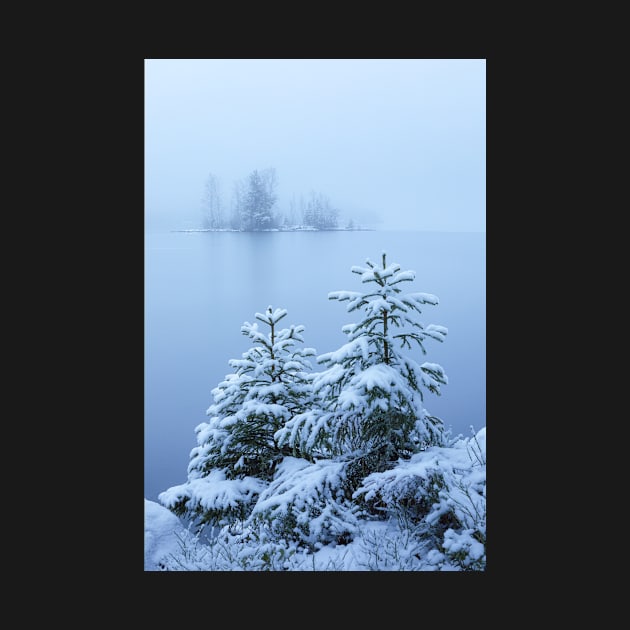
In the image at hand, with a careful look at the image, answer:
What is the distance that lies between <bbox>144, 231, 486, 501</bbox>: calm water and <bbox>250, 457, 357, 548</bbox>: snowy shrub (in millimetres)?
1267

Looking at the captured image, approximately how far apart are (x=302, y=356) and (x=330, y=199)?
78.5 inches

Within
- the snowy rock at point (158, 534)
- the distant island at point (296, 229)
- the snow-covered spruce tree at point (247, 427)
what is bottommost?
the snowy rock at point (158, 534)

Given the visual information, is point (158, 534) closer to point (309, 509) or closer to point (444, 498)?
point (309, 509)

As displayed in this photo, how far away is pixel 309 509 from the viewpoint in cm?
418

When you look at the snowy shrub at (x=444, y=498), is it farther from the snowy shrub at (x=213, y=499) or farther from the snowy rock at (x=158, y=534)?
the snowy rock at (x=158, y=534)

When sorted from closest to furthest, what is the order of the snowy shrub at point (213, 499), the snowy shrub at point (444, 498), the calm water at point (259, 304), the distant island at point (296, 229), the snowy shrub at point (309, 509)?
the snowy shrub at point (444, 498) → the snowy shrub at point (309, 509) → the snowy shrub at point (213, 499) → the calm water at point (259, 304) → the distant island at point (296, 229)

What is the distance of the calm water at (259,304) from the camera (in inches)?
194

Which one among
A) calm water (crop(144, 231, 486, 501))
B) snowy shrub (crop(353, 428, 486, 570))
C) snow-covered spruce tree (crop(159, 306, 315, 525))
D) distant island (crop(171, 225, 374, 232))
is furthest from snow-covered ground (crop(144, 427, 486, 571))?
distant island (crop(171, 225, 374, 232))

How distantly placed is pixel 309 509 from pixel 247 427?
121 centimetres

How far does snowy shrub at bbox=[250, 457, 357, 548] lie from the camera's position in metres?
A: 4.16

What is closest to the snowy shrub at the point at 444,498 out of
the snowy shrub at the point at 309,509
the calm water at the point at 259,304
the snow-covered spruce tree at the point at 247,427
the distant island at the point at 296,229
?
the snowy shrub at the point at 309,509

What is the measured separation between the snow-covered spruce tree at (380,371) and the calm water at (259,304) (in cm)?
26

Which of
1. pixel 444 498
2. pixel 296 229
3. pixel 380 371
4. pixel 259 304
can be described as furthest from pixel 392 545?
pixel 296 229

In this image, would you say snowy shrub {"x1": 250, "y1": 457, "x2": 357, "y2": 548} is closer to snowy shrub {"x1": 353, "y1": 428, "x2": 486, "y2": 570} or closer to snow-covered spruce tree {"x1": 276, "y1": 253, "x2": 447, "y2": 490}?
snow-covered spruce tree {"x1": 276, "y1": 253, "x2": 447, "y2": 490}
